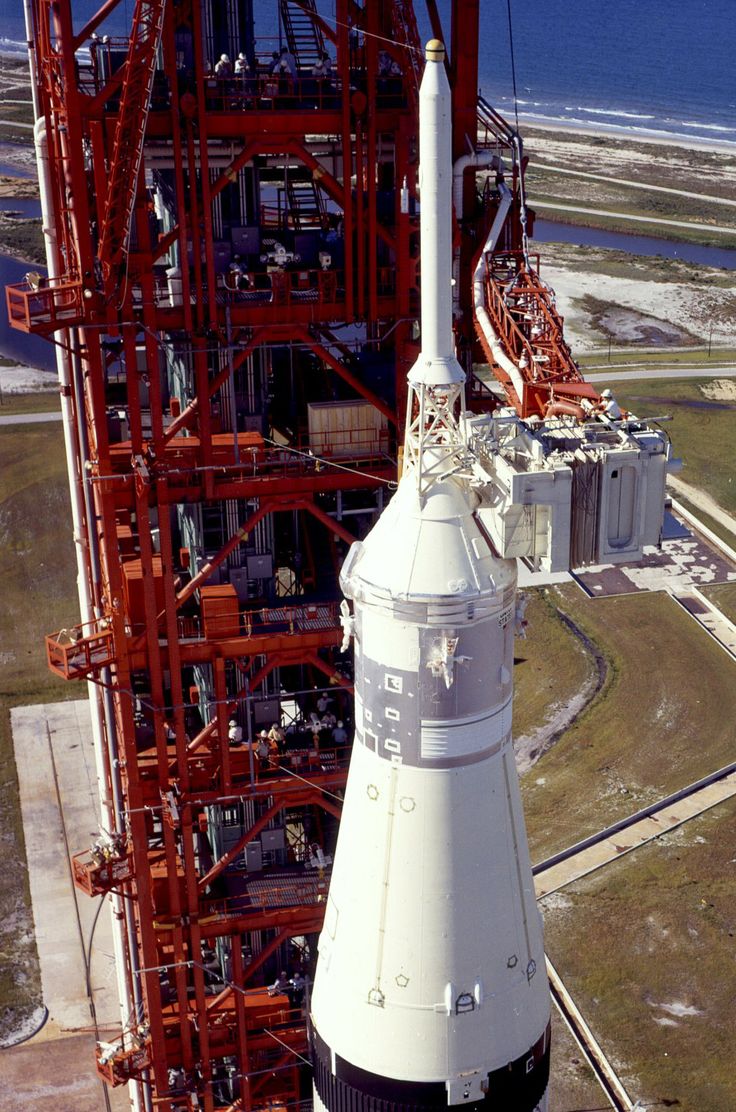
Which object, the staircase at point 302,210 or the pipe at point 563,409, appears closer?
the pipe at point 563,409

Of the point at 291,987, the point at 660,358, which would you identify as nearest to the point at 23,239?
the point at 660,358

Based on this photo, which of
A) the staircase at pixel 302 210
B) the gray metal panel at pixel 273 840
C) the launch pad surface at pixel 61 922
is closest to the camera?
the staircase at pixel 302 210

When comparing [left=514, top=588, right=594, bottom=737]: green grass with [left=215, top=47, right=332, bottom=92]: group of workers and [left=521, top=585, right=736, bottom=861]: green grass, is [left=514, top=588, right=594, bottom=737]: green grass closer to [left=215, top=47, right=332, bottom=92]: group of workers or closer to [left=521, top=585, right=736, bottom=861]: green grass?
[left=521, top=585, right=736, bottom=861]: green grass

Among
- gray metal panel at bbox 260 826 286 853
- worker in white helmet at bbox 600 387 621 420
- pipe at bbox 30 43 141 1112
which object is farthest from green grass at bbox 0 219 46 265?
worker in white helmet at bbox 600 387 621 420

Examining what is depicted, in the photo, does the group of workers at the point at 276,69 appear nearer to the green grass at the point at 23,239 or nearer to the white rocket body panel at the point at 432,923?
the white rocket body panel at the point at 432,923

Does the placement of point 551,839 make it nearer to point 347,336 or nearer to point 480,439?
point 347,336

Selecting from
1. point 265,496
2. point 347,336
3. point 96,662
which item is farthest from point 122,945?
point 347,336

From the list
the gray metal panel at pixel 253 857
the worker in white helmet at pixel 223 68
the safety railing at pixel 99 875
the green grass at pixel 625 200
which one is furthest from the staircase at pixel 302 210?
the green grass at pixel 625 200
